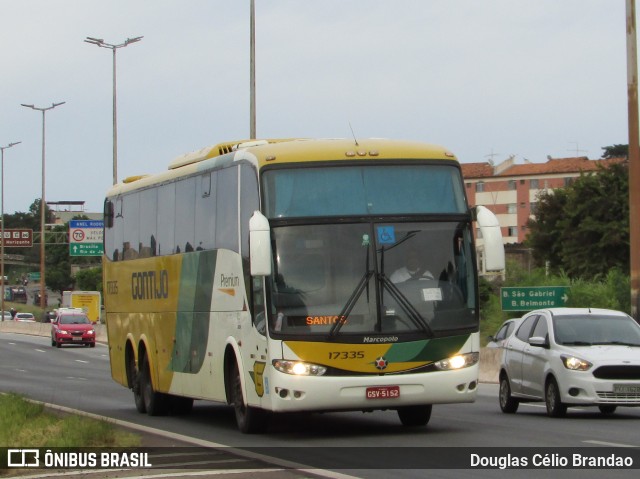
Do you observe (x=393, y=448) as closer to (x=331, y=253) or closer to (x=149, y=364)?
(x=331, y=253)

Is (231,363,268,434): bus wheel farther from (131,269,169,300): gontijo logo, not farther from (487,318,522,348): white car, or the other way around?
(487,318,522,348): white car

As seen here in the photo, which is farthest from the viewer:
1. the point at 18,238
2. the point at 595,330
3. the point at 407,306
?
the point at 18,238

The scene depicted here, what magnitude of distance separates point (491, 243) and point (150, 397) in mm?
8582

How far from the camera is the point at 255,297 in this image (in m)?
16.9

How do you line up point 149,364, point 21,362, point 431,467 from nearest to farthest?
point 431,467
point 149,364
point 21,362

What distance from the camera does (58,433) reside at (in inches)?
609

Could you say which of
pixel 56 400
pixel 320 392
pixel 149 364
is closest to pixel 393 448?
pixel 320 392

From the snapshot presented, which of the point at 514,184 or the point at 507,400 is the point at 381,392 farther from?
the point at 514,184

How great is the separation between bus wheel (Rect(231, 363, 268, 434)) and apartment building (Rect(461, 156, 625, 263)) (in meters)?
151

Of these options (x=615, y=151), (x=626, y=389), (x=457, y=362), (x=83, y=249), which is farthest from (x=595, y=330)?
(x=615, y=151)

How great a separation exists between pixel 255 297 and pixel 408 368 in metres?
1.96

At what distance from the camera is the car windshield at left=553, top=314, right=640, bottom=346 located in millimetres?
21406

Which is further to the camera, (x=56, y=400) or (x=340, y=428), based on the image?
(x=56, y=400)

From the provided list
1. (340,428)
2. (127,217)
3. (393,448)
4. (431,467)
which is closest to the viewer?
(431,467)
